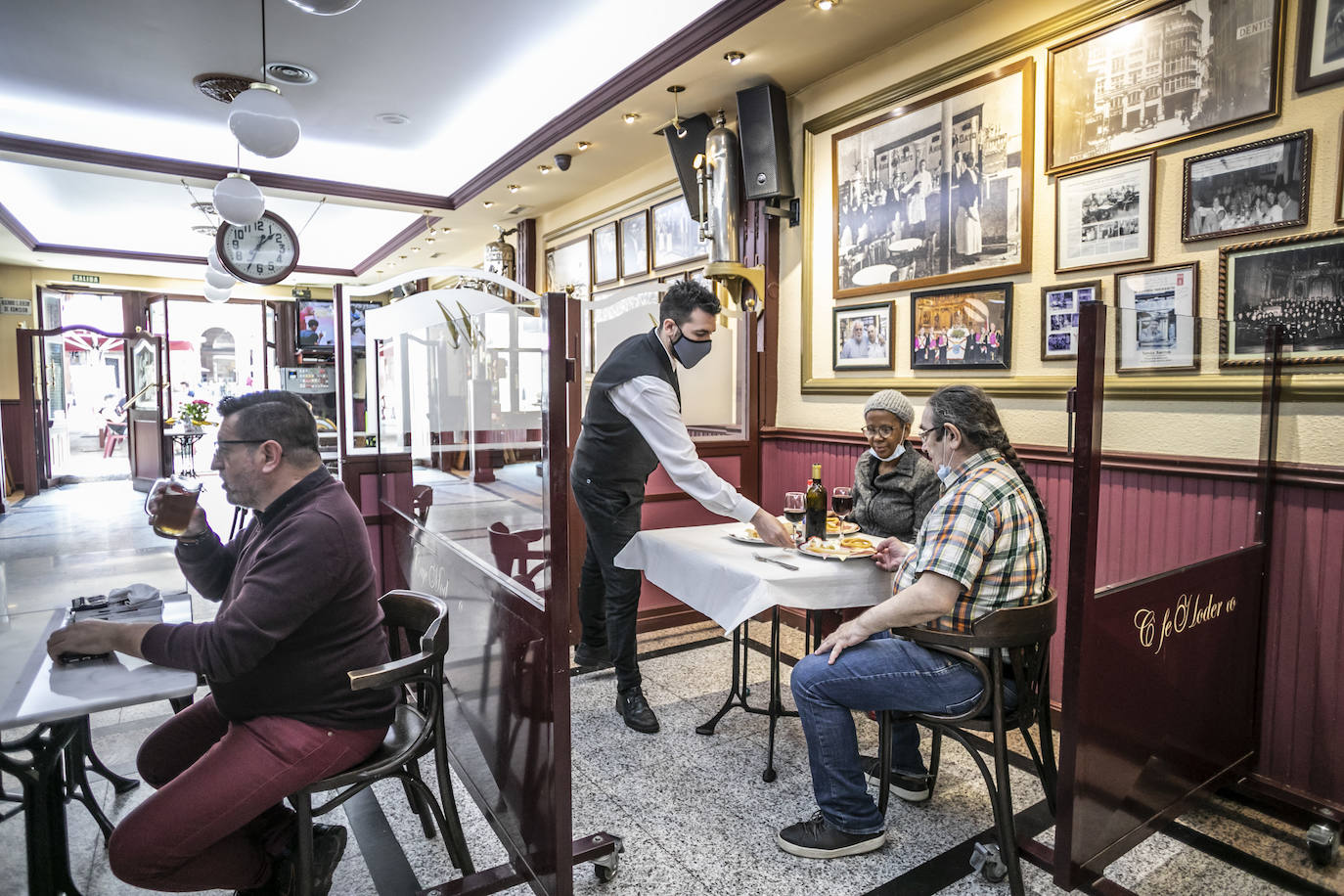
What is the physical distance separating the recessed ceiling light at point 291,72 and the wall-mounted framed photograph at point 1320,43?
18.2 ft

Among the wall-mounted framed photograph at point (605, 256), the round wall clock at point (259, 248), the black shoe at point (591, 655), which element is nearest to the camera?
the black shoe at point (591, 655)

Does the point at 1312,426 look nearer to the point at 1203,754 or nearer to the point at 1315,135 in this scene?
the point at 1315,135

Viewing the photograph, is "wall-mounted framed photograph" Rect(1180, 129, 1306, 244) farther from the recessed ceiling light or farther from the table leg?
the recessed ceiling light

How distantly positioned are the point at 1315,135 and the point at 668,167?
161 inches

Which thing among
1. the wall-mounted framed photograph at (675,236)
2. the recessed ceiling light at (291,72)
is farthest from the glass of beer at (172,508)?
the recessed ceiling light at (291,72)

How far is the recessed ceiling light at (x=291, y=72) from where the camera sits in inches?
204

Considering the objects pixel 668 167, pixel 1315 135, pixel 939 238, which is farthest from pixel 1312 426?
pixel 668 167

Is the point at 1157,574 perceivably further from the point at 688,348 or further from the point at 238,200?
the point at 238,200

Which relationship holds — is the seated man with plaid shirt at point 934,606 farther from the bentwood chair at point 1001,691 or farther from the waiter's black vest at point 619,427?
the waiter's black vest at point 619,427

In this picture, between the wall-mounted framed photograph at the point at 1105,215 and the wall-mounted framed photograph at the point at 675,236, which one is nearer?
the wall-mounted framed photograph at the point at 1105,215

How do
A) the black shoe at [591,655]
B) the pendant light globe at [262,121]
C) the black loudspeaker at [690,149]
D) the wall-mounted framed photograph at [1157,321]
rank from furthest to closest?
the black loudspeaker at [690,149], the pendant light globe at [262,121], the black shoe at [591,655], the wall-mounted framed photograph at [1157,321]

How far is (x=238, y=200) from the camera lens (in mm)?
4824

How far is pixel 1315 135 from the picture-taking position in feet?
8.06

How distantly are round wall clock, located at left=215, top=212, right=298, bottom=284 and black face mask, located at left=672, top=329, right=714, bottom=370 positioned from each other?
5.07 metres
